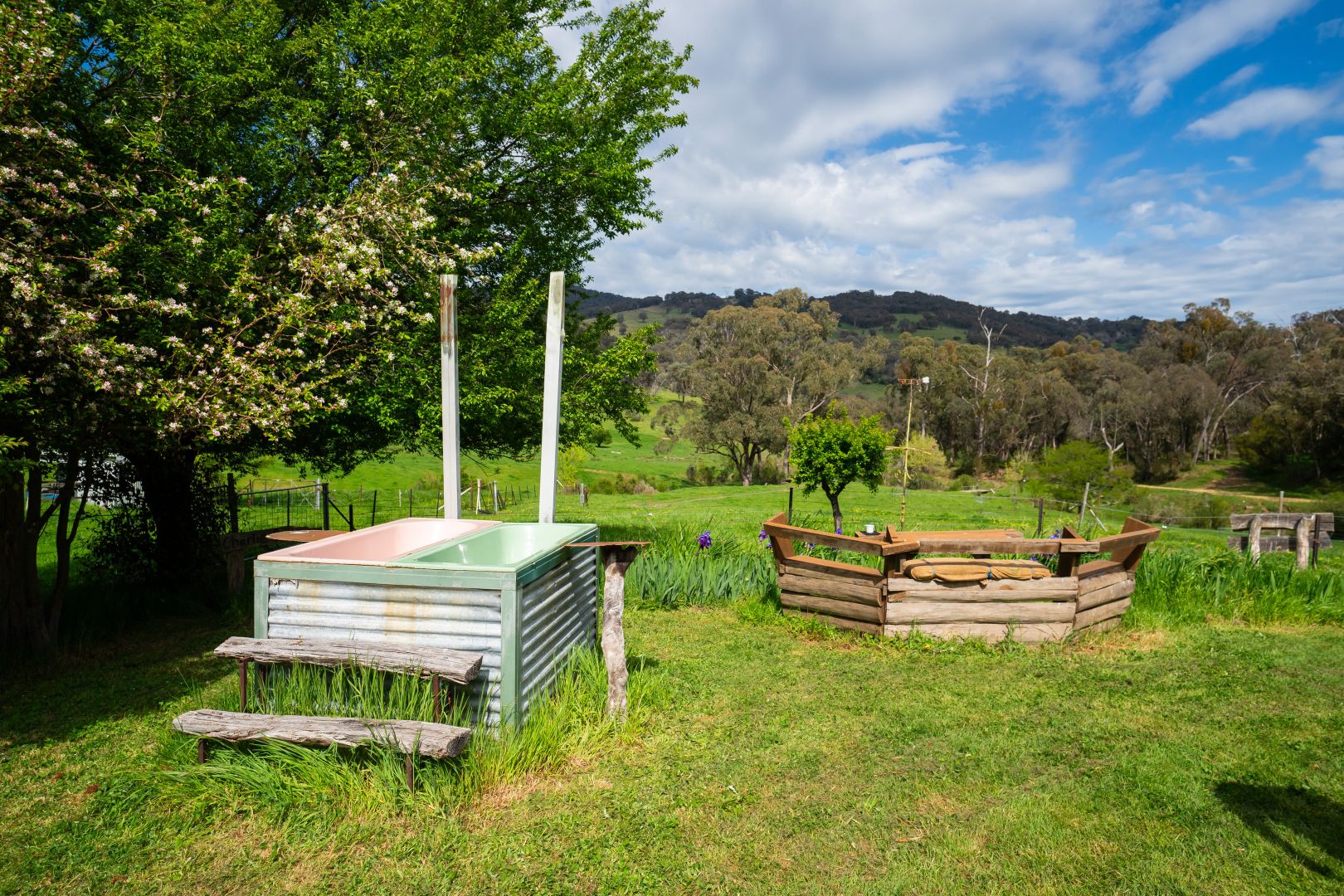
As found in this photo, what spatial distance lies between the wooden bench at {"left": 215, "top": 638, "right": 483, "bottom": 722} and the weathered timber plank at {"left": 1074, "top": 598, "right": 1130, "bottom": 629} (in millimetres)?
6456

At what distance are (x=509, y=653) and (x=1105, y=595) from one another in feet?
22.2

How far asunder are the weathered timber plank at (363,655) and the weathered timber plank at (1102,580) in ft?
21.2

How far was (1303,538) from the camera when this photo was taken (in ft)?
35.7

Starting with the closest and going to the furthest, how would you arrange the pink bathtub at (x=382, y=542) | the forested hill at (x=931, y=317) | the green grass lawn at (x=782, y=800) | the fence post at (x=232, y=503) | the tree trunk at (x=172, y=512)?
the green grass lawn at (x=782, y=800), the pink bathtub at (x=382, y=542), the tree trunk at (x=172, y=512), the fence post at (x=232, y=503), the forested hill at (x=931, y=317)

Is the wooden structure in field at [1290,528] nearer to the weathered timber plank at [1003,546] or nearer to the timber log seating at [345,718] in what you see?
the weathered timber plank at [1003,546]

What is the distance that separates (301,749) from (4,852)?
1.41 metres

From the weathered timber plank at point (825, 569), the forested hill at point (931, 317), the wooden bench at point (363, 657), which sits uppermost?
the forested hill at point (931, 317)

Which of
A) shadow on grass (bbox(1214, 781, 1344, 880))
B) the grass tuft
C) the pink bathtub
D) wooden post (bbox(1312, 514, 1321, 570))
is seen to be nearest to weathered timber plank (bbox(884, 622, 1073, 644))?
shadow on grass (bbox(1214, 781, 1344, 880))

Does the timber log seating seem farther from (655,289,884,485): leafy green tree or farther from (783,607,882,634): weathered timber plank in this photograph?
(655,289,884,485): leafy green tree

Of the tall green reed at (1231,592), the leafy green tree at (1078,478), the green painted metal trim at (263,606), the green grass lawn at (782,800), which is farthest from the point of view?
the leafy green tree at (1078,478)

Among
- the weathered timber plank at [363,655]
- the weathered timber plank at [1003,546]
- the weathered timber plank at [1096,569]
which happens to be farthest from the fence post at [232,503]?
the weathered timber plank at [1096,569]

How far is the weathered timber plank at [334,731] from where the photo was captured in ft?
13.9

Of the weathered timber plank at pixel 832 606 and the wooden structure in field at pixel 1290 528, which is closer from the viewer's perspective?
the weathered timber plank at pixel 832 606

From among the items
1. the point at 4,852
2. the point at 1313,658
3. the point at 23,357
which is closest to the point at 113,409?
the point at 23,357
